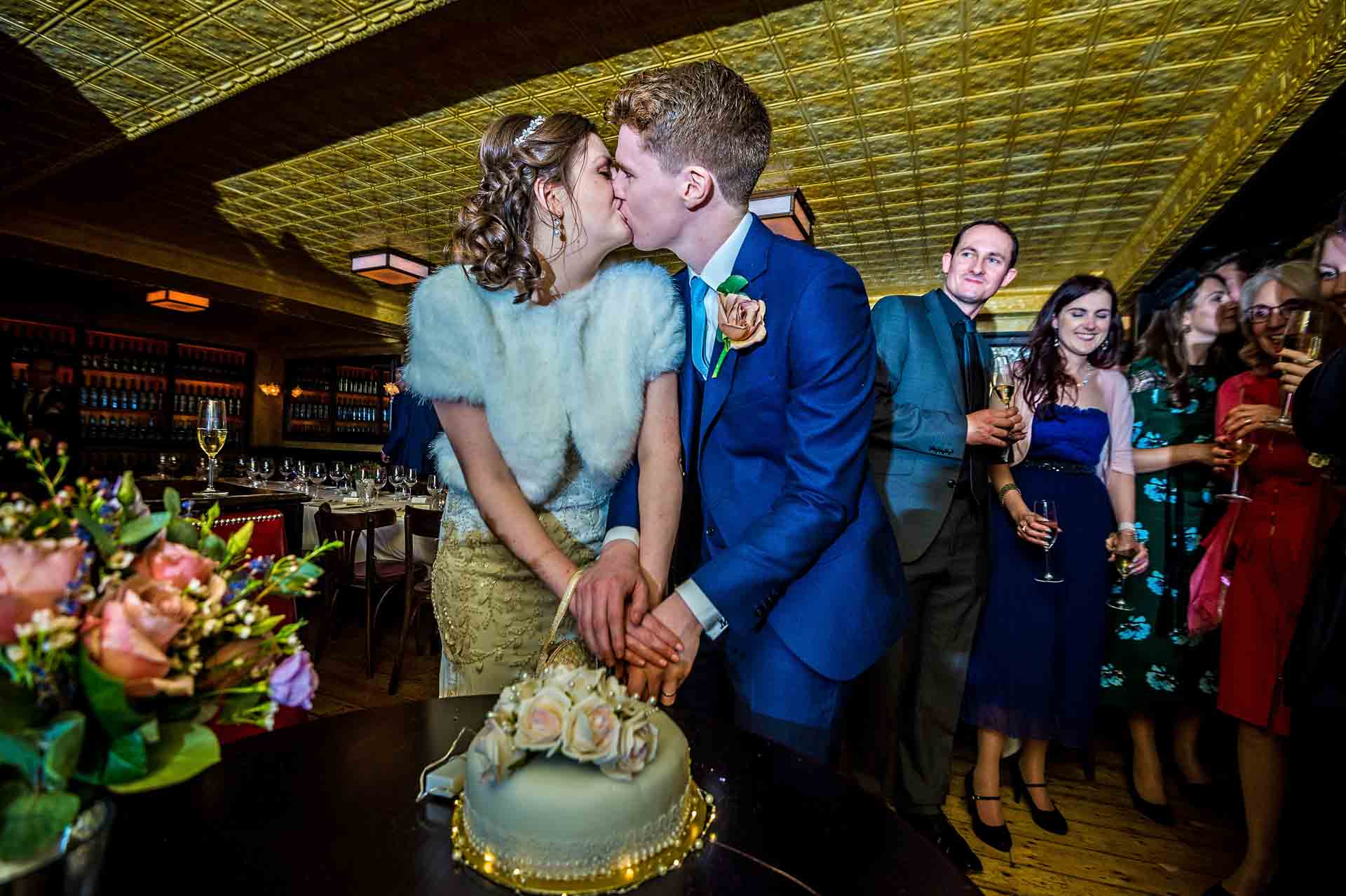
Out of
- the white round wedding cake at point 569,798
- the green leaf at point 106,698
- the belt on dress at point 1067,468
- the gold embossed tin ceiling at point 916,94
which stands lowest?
the white round wedding cake at point 569,798

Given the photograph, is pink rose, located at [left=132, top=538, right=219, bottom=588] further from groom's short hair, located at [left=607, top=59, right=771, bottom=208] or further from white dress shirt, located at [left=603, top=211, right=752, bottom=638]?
groom's short hair, located at [left=607, top=59, right=771, bottom=208]

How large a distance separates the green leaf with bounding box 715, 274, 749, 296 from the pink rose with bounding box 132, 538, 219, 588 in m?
0.92

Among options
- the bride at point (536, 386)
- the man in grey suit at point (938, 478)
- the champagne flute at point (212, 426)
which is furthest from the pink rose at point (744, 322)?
the champagne flute at point (212, 426)

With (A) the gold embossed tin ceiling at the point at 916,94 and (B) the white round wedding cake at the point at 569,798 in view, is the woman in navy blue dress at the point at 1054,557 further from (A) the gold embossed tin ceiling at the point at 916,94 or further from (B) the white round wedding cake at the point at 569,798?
(B) the white round wedding cake at the point at 569,798

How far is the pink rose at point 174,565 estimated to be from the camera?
0.51 meters

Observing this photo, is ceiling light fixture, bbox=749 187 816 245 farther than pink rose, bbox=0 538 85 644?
Yes

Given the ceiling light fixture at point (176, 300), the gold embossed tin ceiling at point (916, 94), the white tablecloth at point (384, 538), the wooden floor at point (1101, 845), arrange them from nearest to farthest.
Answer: the wooden floor at point (1101, 845), the gold embossed tin ceiling at point (916, 94), the white tablecloth at point (384, 538), the ceiling light fixture at point (176, 300)

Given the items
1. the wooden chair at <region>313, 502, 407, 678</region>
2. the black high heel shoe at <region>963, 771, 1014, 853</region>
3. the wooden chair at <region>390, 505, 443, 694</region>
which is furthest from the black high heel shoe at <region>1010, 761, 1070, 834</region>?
the wooden chair at <region>313, 502, 407, 678</region>

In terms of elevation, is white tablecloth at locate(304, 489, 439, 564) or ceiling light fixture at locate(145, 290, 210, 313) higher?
ceiling light fixture at locate(145, 290, 210, 313)

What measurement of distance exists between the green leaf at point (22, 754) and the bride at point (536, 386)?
2.48 feet

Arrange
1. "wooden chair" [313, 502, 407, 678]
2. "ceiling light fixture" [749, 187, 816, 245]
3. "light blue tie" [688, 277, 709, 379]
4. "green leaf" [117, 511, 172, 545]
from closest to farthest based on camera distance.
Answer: "green leaf" [117, 511, 172, 545]
"light blue tie" [688, 277, 709, 379]
"wooden chair" [313, 502, 407, 678]
"ceiling light fixture" [749, 187, 816, 245]

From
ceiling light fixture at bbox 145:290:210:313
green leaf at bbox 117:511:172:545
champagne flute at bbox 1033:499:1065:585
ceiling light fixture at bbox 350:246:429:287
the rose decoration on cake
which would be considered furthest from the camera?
ceiling light fixture at bbox 145:290:210:313

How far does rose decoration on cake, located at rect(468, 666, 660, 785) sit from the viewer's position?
0.63m

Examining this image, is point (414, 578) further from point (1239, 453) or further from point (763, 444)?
point (1239, 453)
